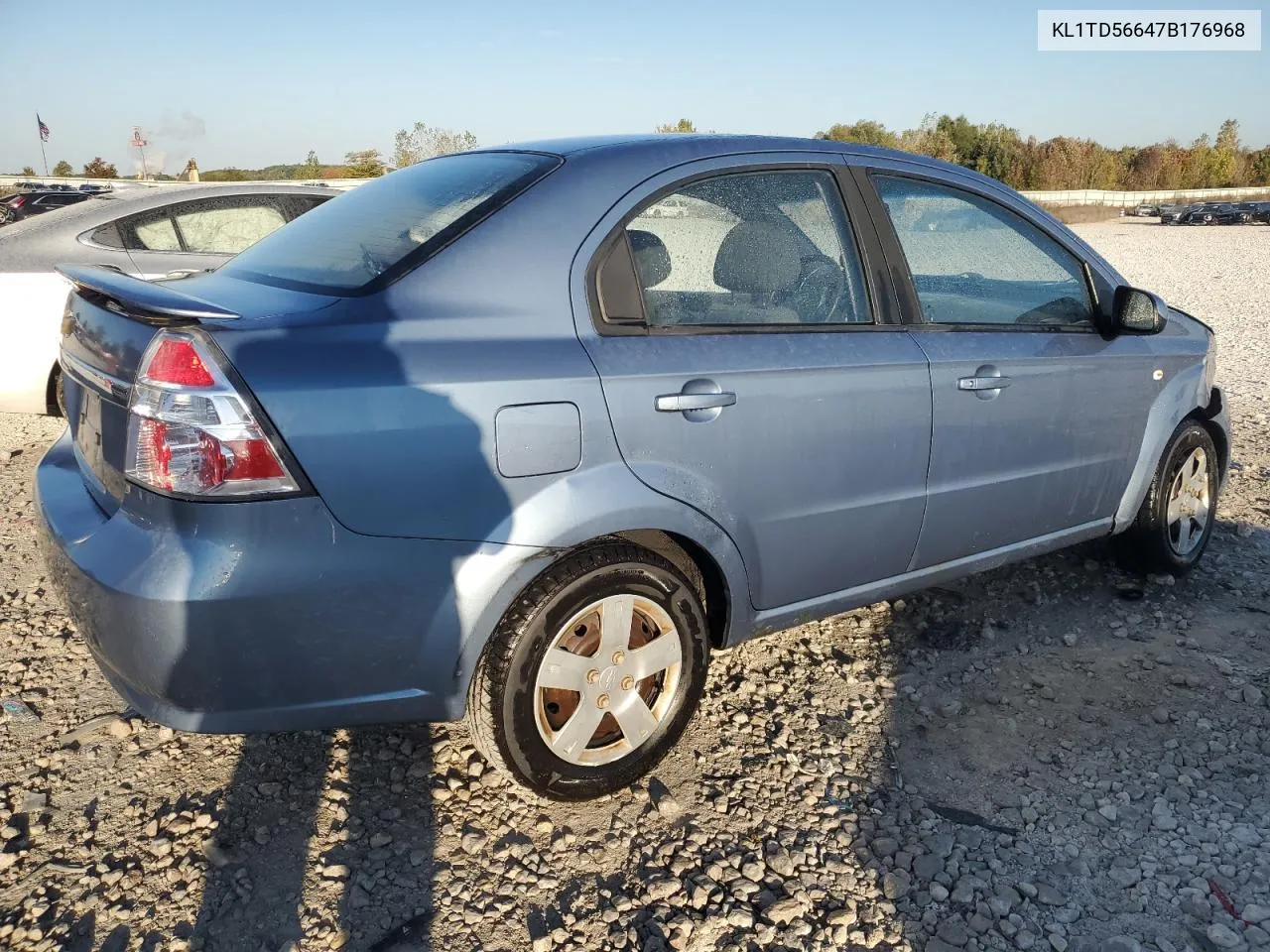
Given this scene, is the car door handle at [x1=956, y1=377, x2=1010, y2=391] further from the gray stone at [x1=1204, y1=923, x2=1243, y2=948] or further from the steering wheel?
the gray stone at [x1=1204, y1=923, x2=1243, y2=948]

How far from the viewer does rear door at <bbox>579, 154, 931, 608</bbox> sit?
2.48 metres

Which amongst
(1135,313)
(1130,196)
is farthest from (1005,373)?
(1130,196)

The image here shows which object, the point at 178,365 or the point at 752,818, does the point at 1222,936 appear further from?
the point at 178,365

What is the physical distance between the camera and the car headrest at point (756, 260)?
280 centimetres

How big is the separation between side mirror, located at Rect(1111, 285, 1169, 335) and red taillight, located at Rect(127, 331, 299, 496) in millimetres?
2908

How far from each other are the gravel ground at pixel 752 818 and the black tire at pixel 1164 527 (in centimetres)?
39

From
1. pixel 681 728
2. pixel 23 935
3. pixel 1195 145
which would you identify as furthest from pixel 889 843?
pixel 1195 145

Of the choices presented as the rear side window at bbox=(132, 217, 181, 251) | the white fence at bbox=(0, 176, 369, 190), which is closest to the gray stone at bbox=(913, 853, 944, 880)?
the white fence at bbox=(0, 176, 369, 190)

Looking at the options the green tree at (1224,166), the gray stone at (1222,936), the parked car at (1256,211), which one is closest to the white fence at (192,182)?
the gray stone at (1222,936)

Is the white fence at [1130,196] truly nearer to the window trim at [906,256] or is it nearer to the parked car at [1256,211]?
the parked car at [1256,211]

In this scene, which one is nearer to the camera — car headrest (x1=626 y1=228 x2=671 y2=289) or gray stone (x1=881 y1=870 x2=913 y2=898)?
gray stone (x1=881 y1=870 x2=913 y2=898)

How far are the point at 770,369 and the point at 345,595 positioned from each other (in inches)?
49.4

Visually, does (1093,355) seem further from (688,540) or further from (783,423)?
(688,540)

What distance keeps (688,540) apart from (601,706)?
1.63 feet
